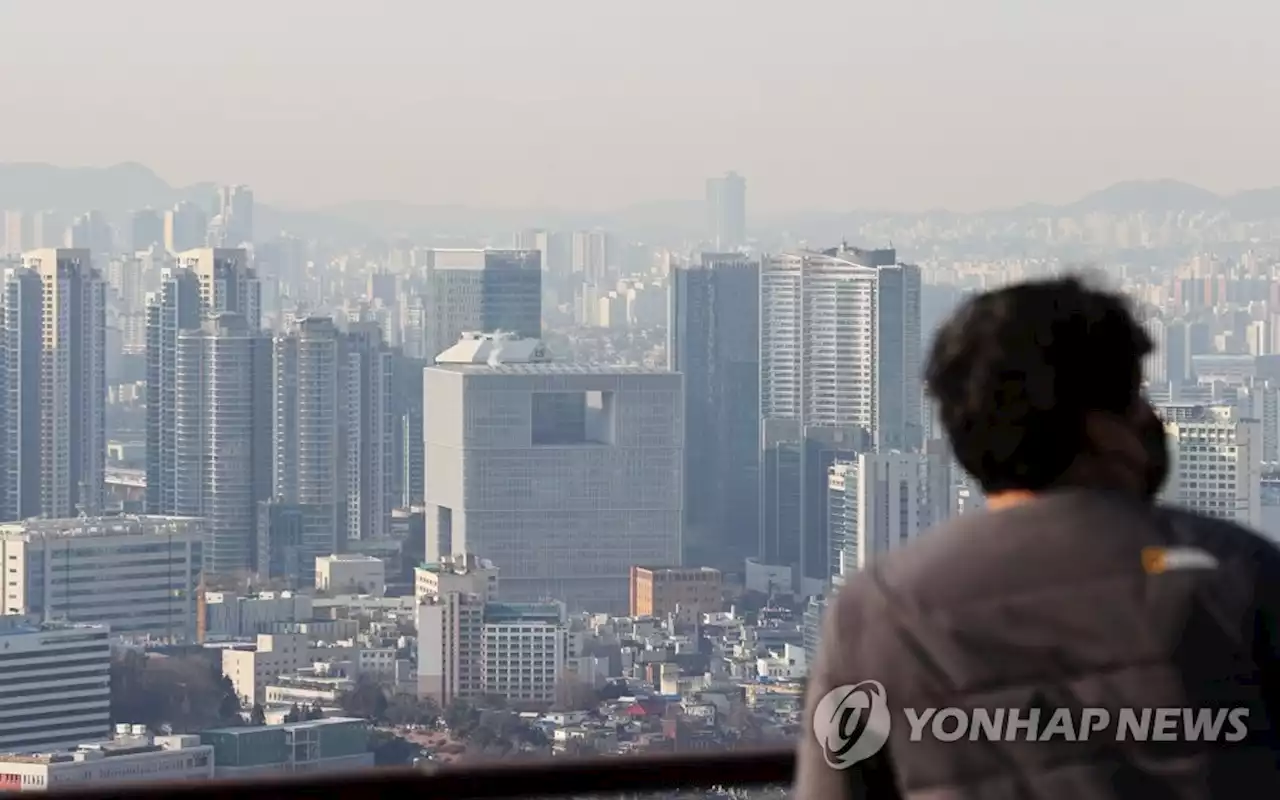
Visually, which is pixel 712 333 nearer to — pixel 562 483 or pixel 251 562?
pixel 562 483

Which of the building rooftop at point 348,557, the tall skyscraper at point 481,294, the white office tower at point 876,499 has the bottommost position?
the building rooftop at point 348,557

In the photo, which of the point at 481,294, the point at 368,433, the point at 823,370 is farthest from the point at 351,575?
the point at 481,294

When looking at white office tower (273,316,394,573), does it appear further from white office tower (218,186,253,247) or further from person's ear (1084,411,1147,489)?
person's ear (1084,411,1147,489)

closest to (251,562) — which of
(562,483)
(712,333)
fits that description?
(562,483)

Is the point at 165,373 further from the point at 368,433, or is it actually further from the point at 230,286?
the point at 368,433

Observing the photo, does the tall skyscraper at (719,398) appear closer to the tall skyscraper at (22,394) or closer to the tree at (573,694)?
the tree at (573,694)

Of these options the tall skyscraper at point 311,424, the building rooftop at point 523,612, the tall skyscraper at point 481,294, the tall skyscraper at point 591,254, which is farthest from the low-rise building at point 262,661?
the tall skyscraper at point 591,254
